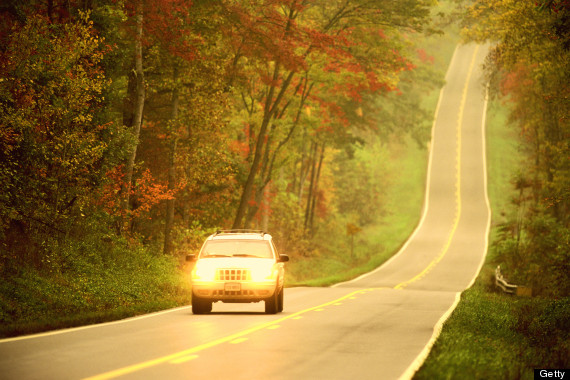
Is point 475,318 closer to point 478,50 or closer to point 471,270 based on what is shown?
point 471,270

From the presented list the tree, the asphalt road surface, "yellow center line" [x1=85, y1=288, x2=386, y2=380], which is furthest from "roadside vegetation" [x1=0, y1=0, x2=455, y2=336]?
"yellow center line" [x1=85, y1=288, x2=386, y2=380]

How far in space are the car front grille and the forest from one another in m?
2.66

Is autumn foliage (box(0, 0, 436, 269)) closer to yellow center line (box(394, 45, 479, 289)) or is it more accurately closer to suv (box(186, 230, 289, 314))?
suv (box(186, 230, 289, 314))

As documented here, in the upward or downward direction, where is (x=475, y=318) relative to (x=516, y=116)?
downward

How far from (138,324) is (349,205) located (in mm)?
59578

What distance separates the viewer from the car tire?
20.1m

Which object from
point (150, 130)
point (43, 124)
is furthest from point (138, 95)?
point (43, 124)

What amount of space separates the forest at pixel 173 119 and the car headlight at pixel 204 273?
212cm

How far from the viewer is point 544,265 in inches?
1308

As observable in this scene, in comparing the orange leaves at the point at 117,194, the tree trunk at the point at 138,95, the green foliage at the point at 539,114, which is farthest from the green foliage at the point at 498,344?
the tree trunk at the point at 138,95

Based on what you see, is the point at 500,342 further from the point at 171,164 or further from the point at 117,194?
the point at 171,164

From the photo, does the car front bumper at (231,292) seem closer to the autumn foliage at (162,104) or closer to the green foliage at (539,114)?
the autumn foliage at (162,104)

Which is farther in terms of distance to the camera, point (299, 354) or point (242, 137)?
point (242, 137)

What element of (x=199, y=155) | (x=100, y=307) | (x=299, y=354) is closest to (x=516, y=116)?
(x=199, y=155)
